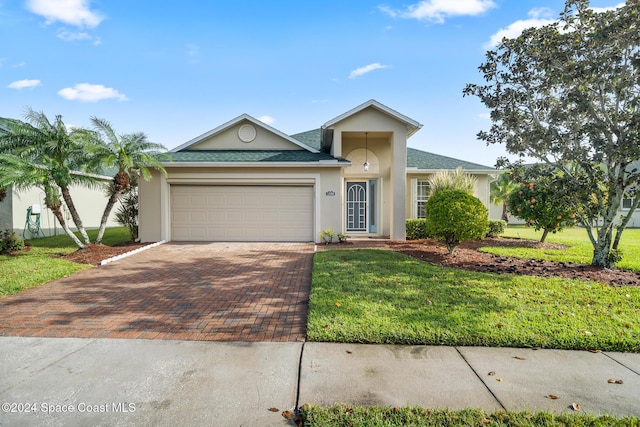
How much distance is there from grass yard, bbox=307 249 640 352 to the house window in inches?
357

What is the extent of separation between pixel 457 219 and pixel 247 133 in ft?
30.0

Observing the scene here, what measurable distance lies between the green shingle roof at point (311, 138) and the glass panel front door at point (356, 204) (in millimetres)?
3719

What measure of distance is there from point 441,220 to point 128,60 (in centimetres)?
1209

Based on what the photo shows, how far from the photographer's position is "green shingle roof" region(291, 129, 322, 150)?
18125mm

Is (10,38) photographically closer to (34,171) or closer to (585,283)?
(34,171)

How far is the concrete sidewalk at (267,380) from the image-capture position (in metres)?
2.83

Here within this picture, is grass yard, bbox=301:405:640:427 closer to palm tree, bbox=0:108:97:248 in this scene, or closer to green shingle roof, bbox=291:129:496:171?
palm tree, bbox=0:108:97:248

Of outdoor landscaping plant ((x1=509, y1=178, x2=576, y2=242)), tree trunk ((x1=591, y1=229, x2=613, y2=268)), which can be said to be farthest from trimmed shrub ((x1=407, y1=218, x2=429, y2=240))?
tree trunk ((x1=591, y1=229, x2=613, y2=268))

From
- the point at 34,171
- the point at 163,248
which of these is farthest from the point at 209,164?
the point at 34,171

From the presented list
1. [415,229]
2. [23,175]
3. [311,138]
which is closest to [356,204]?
[415,229]

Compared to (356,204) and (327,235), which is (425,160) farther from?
(327,235)

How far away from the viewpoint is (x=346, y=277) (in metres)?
7.18

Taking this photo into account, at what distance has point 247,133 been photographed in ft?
47.8

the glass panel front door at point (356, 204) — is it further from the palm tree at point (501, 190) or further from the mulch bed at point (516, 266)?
the palm tree at point (501, 190)
